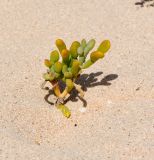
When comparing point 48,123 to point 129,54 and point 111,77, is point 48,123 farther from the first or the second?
point 129,54

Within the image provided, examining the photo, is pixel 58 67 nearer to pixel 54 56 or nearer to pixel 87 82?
pixel 54 56

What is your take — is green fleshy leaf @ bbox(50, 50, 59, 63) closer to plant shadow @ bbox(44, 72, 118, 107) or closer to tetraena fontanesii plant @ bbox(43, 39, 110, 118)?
tetraena fontanesii plant @ bbox(43, 39, 110, 118)

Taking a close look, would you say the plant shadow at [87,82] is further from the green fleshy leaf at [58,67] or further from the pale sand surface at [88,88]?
the green fleshy leaf at [58,67]

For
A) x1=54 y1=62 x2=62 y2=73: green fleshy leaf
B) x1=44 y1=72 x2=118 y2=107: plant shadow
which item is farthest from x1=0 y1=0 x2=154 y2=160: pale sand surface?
x1=54 y1=62 x2=62 y2=73: green fleshy leaf

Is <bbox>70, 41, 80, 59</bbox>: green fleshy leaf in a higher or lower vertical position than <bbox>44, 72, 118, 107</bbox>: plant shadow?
higher

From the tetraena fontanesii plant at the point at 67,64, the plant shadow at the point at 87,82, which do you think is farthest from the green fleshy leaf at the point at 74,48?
the plant shadow at the point at 87,82

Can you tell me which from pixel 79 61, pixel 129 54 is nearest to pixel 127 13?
pixel 129 54
